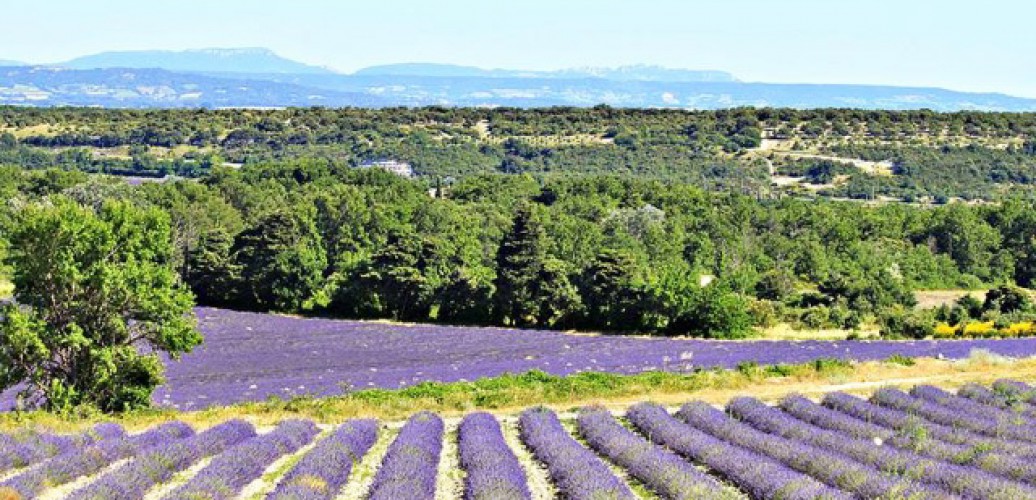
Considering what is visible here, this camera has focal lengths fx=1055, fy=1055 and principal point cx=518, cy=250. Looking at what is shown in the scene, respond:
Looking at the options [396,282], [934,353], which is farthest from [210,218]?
[934,353]

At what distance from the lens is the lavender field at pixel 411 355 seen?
3378 centimetres

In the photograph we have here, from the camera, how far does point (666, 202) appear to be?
89062 mm

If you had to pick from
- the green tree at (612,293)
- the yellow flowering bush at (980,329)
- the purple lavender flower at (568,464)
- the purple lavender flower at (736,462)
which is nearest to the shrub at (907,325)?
the yellow flowering bush at (980,329)

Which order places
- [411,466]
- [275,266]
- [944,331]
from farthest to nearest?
[275,266] < [944,331] < [411,466]

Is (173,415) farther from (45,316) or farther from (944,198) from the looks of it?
(944,198)

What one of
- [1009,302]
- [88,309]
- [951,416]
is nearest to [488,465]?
[951,416]

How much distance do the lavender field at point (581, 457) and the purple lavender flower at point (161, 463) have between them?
0.13ft

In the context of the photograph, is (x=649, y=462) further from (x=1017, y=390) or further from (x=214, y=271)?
(x=214, y=271)

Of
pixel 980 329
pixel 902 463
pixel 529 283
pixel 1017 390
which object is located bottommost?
pixel 980 329

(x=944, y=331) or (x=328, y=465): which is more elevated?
(x=328, y=465)

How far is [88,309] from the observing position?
26859 mm

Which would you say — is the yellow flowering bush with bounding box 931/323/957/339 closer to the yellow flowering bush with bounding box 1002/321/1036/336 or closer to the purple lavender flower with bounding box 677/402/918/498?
the yellow flowering bush with bounding box 1002/321/1036/336

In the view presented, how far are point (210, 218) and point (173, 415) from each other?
175 ft

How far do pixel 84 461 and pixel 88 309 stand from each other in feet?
33.8
